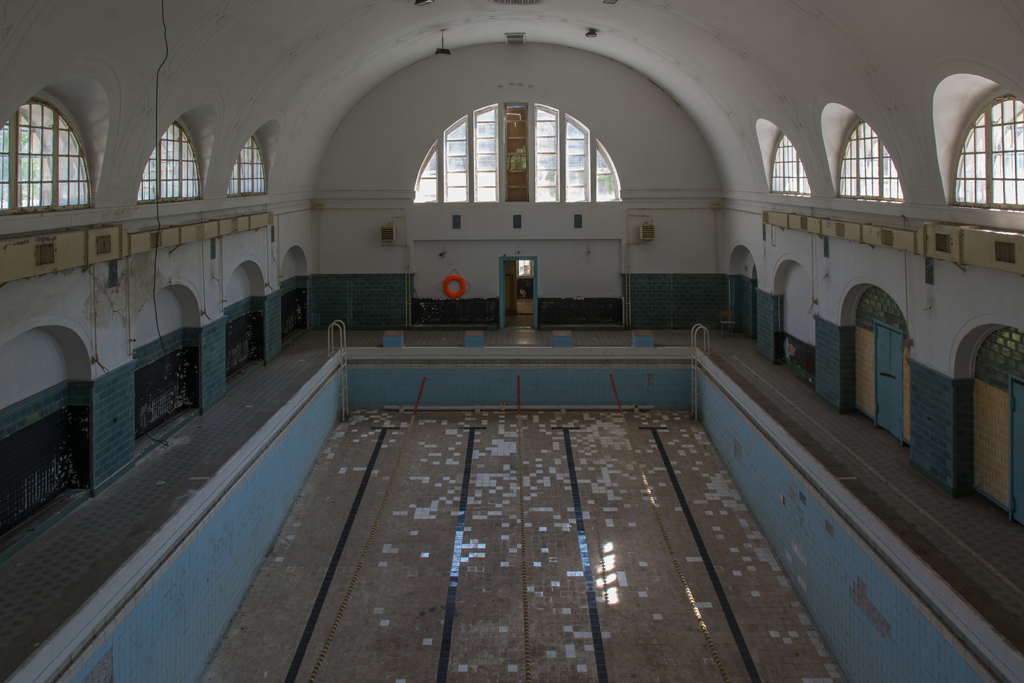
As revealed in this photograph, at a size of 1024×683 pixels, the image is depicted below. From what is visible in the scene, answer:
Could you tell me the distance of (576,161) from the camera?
16531 mm

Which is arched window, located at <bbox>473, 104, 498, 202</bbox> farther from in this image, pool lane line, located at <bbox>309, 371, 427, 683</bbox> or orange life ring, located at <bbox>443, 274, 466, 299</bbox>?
pool lane line, located at <bbox>309, 371, 427, 683</bbox>

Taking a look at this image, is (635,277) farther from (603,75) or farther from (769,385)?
(769,385)

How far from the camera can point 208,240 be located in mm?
11016

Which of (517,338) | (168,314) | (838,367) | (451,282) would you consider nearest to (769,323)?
(838,367)

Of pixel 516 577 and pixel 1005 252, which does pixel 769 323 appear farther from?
pixel 516 577

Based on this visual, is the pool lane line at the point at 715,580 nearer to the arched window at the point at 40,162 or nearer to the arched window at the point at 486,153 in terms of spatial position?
the arched window at the point at 40,162

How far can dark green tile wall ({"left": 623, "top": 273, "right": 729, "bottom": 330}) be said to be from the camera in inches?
655

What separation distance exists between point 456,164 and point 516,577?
10391 millimetres

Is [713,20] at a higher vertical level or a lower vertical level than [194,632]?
higher

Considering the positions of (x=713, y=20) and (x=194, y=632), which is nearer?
(x=194, y=632)

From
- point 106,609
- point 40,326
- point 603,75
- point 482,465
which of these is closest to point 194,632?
point 106,609

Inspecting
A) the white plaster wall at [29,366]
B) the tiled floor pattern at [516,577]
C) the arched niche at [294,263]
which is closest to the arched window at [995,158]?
the tiled floor pattern at [516,577]

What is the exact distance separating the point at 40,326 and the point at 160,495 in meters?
1.89

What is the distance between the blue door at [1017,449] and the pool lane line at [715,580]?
259 cm
